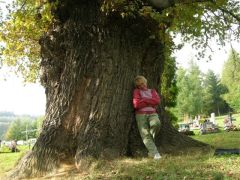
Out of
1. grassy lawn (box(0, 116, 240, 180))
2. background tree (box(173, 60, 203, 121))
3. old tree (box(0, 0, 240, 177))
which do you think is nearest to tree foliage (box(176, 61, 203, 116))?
background tree (box(173, 60, 203, 121))

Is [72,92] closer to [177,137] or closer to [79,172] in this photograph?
[79,172]

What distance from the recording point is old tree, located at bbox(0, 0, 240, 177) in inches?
327

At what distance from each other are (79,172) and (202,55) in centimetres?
730

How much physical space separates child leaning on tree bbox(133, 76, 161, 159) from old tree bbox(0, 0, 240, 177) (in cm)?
26

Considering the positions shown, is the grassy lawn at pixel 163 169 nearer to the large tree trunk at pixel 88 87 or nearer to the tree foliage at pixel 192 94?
the large tree trunk at pixel 88 87

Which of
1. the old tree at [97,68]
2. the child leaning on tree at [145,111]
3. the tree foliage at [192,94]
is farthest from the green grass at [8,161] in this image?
the tree foliage at [192,94]

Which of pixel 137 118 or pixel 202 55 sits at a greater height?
pixel 202 55

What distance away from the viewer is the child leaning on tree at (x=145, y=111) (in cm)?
854

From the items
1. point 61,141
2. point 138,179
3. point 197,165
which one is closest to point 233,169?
point 197,165

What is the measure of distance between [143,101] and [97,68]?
125 centimetres

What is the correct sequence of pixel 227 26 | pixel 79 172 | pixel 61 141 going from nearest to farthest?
pixel 79 172 → pixel 61 141 → pixel 227 26

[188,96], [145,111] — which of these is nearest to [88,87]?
[145,111]

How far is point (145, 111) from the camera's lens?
8680 mm

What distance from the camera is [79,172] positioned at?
7617 millimetres
